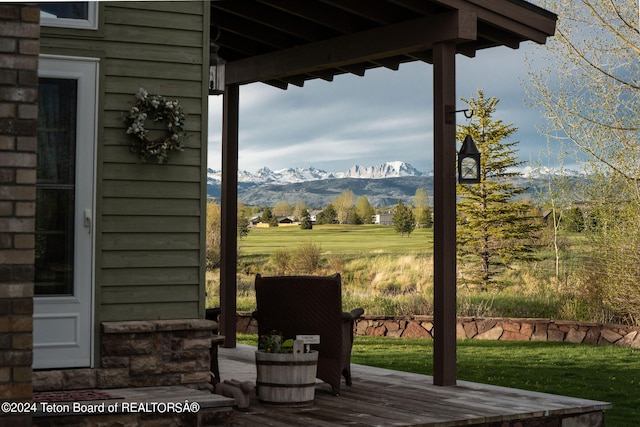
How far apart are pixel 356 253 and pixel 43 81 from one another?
20.6 meters

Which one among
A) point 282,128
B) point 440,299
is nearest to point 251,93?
point 282,128

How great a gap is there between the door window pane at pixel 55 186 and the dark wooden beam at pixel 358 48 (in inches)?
114

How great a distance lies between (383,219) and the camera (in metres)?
32.0

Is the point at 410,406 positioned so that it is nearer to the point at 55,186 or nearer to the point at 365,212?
the point at 55,186

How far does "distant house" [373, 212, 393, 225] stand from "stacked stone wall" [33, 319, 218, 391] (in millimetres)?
25717

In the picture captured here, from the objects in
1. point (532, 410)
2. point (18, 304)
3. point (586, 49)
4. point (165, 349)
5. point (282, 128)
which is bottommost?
point (532, 410)

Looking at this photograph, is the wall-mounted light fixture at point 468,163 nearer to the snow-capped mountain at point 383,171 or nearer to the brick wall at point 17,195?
the brick wall at point 17,195

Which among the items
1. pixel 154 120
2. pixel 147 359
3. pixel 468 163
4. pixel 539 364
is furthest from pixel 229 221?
pixel 539 364

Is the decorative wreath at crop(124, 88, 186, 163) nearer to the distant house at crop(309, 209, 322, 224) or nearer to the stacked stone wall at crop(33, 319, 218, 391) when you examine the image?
the stacked stone wall at crop(33, 319, 218, 391)

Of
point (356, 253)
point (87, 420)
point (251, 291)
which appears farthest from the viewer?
point (356, 253)

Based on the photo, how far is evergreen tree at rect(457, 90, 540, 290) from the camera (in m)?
19.6

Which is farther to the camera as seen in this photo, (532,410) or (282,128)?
(282,128)

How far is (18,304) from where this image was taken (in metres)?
3.88

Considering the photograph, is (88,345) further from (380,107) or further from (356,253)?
(380,107)
